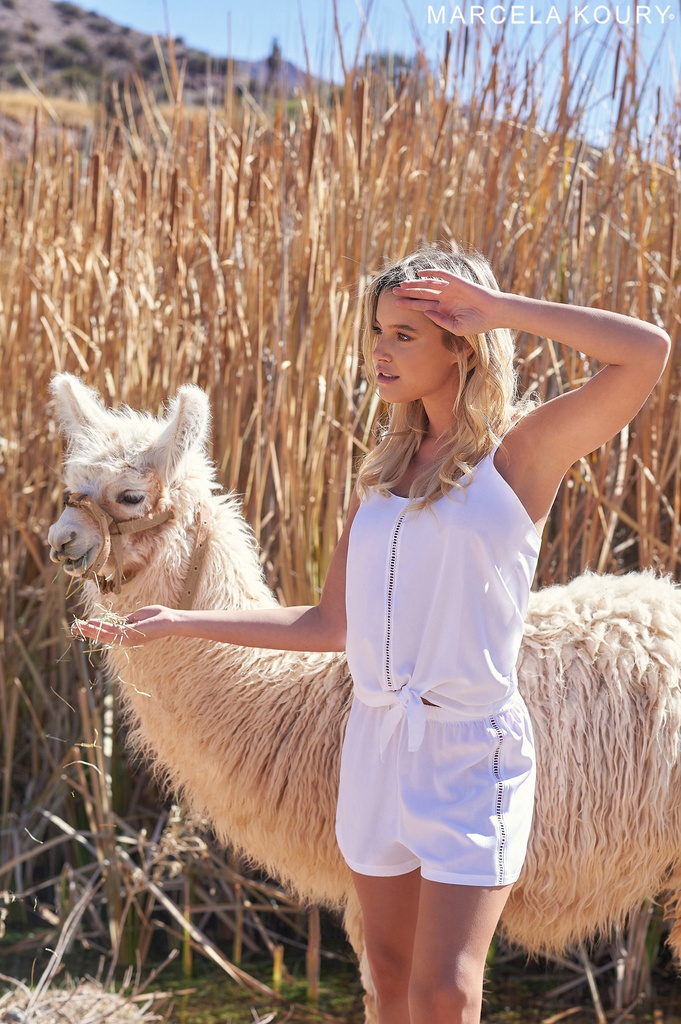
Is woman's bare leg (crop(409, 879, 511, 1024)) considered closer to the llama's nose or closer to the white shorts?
the white shorts

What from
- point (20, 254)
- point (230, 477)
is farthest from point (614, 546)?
point (20, 254)

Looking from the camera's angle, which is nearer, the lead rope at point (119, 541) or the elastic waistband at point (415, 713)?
the elastic waistband at point (415, 713)

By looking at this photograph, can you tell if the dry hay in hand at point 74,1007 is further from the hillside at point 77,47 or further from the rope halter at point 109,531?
the hillside at point 77,47

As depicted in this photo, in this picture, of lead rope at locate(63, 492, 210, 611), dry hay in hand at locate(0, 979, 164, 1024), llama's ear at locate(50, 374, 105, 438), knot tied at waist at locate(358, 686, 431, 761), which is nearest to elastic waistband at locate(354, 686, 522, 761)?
A: knot tied at waist at locate(358, 686, 431, 761)

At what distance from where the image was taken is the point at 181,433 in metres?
2.13

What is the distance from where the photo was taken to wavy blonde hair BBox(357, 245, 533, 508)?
162cm

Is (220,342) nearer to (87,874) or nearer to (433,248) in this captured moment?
(433,248)

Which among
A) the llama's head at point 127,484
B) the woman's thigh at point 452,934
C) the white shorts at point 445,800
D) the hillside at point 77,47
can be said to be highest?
the hillside at point 77,47

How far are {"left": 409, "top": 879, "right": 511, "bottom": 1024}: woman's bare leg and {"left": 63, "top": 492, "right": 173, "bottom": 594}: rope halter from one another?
1022mm

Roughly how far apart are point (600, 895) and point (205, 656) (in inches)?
42.2

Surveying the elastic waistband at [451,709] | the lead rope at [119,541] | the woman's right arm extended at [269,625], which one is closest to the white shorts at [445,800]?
the elastic waistband at [451,709]

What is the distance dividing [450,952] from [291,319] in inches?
83.4

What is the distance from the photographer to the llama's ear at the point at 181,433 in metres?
2.11

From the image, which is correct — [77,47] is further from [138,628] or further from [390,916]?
[390,916]
